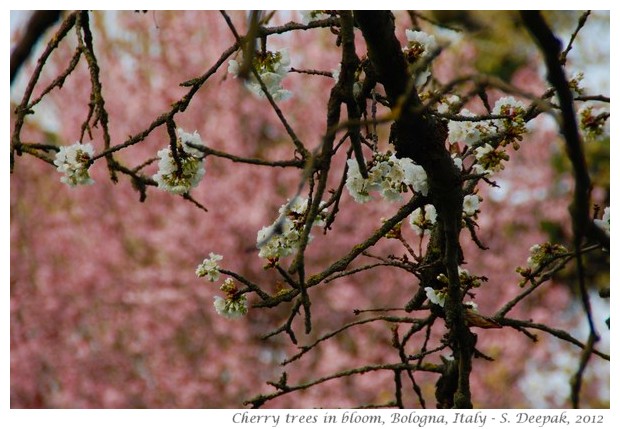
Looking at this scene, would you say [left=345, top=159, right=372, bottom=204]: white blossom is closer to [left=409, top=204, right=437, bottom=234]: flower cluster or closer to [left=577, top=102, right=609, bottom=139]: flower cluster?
[left=409, top=204, right=437, bottom=234]: flower cluster

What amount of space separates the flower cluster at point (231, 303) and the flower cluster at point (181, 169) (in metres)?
0.26

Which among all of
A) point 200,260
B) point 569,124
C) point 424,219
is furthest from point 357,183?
point 200,260

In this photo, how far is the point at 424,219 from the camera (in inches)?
69.2

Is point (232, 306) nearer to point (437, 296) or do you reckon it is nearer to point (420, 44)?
point (437, 296)

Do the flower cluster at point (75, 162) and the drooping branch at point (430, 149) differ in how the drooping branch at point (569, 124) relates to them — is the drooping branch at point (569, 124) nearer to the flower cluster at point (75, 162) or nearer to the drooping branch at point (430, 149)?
the drooping branch at point (430, 149)

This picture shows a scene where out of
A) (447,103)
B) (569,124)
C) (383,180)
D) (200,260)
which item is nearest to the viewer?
(569,124)

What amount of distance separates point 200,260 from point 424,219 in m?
5.81

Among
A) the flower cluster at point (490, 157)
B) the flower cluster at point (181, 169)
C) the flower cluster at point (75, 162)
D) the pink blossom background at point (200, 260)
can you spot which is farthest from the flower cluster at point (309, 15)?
the pink blossom background at point (200, 260)

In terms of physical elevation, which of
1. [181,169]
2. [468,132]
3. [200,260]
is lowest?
[181,169]

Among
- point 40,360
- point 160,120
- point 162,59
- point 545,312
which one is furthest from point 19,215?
point 160,120

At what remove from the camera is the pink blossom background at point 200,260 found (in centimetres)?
724

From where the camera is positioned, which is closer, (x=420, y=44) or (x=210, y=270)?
(x=420, y=44)

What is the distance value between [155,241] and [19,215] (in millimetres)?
2103

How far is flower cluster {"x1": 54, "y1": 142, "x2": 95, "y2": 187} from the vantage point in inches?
66.9
